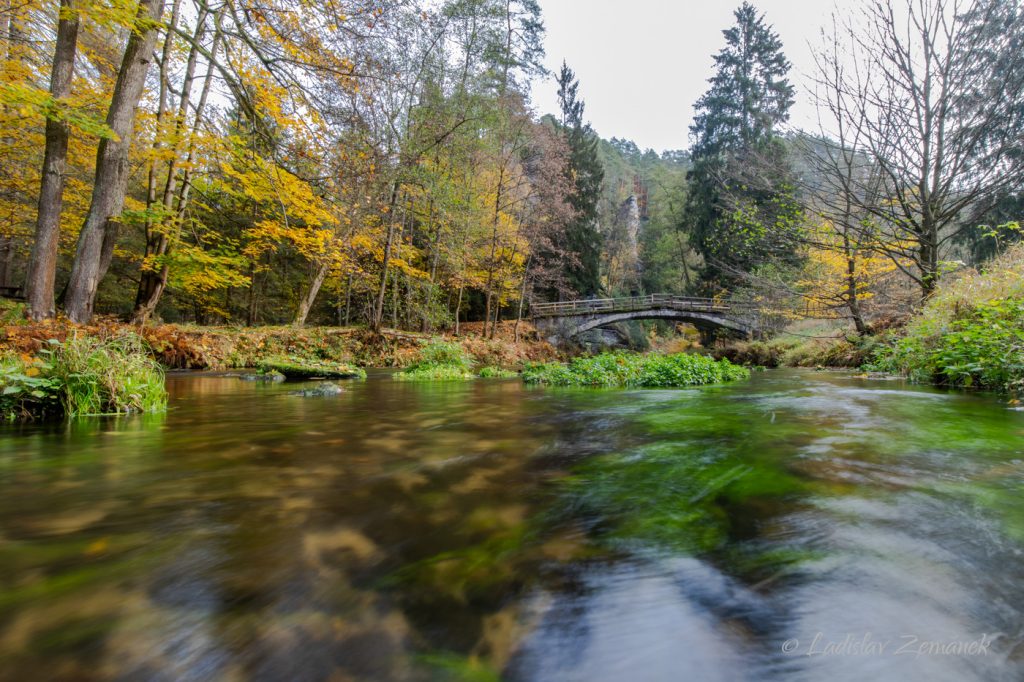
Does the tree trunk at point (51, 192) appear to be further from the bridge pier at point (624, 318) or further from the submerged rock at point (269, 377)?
the bridge pier at point (624, 318)

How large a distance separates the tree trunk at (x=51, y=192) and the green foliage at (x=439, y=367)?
6.71 meters

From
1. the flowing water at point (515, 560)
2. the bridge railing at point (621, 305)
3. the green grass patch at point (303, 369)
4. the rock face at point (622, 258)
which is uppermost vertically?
the rock face at point (622, 258)

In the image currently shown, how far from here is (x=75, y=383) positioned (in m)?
4.52

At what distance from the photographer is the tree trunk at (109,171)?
344 inches

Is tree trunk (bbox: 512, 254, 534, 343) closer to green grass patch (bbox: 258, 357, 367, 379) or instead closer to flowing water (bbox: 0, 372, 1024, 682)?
green grass patch (bbox: 258, 357, 367, 379)

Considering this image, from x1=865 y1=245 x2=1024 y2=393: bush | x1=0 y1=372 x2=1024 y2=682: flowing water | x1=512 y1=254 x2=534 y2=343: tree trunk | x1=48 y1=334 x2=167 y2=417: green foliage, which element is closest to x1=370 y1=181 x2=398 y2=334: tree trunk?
x1=512 y1=254 x2=534 y2=343: tree trunk

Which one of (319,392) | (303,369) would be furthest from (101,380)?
(303,369)

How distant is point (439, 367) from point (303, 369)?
11.5ft

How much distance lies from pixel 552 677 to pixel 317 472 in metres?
2.18

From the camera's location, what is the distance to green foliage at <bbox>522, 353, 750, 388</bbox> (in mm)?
9570

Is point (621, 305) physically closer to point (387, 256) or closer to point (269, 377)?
point (387, 256)

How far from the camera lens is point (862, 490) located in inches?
91.7

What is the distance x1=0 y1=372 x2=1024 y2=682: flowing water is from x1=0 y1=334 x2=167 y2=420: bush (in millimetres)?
1145

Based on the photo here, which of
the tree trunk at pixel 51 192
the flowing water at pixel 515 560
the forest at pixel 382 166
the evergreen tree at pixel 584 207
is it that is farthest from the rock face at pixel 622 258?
the flowing water at pixel 515 560
